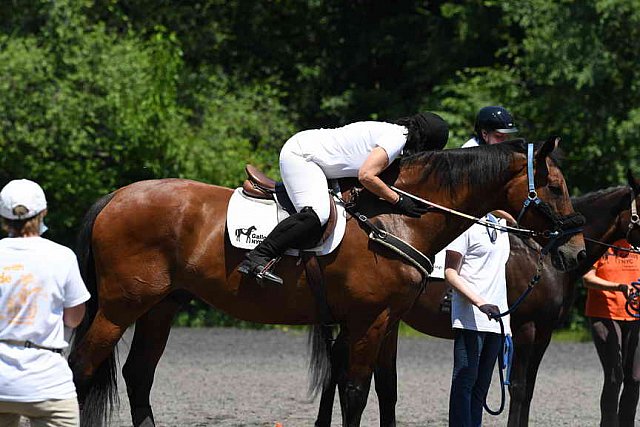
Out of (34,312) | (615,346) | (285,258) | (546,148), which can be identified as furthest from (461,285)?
(34,312)

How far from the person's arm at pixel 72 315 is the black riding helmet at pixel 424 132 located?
2.70m

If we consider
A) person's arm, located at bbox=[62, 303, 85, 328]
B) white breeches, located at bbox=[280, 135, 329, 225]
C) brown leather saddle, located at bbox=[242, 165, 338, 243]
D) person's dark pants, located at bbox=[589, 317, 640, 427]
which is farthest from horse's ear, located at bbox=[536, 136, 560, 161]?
person's arm, located at bbox=[62, 303, 85, 328]

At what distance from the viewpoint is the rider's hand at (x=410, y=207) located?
6.50 m

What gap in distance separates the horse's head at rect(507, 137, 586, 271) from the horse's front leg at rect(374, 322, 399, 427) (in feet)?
4.19

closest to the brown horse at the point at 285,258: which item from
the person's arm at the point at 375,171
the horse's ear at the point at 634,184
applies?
the person's arm at the point at 375,171

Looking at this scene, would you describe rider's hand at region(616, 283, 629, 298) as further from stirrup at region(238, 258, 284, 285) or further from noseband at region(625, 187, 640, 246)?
stirrup at region(238, 258, 284, 285)

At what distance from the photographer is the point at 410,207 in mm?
6508

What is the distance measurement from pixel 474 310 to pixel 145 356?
2.14 metres

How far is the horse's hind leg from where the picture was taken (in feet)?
23.5

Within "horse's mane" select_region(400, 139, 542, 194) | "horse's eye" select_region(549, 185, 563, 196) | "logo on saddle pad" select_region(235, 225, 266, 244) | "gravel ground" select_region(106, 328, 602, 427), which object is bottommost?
"gravel ground" select_region(106, 328, 602, 427)

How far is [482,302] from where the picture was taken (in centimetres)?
641

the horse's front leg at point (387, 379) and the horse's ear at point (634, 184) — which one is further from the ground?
the horse's ear at point (634, 184)

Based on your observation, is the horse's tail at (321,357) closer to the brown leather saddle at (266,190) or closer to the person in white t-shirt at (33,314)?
the brown leather saddle at (266,190)

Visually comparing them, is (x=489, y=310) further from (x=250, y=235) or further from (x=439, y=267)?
(x=439, y=267)
